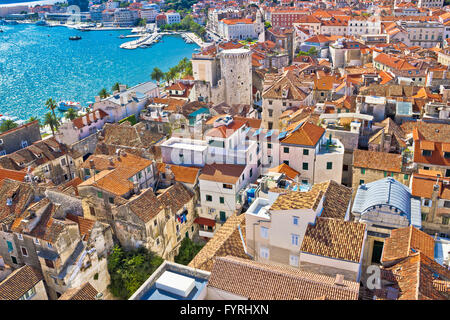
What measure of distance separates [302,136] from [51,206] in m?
17.8

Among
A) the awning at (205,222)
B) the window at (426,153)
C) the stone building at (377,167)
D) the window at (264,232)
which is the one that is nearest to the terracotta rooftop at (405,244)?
the window at (264,232)

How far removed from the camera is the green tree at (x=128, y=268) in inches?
895

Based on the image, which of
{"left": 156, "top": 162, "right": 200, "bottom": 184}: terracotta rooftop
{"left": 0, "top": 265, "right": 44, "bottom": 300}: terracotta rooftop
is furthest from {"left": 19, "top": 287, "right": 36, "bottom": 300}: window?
{"left": 156, "top": 162, "right": 200, "bottom": 184}: terracotta rooftop

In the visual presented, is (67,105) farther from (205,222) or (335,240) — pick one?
(335,240)

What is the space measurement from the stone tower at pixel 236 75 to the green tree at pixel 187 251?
1098 inches

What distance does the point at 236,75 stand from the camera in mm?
50250

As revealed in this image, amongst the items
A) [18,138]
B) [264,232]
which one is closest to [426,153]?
[264,232]

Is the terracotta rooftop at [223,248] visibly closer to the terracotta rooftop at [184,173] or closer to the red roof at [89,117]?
the terracotta rooftop at [184,173]

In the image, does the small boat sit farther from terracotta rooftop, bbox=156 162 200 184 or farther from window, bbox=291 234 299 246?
window, bbox=291 234 299 246

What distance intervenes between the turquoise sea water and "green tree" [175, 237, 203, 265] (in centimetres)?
5701

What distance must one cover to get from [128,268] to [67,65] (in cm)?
11240

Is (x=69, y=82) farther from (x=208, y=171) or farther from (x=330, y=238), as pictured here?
(x=330, y=238)
